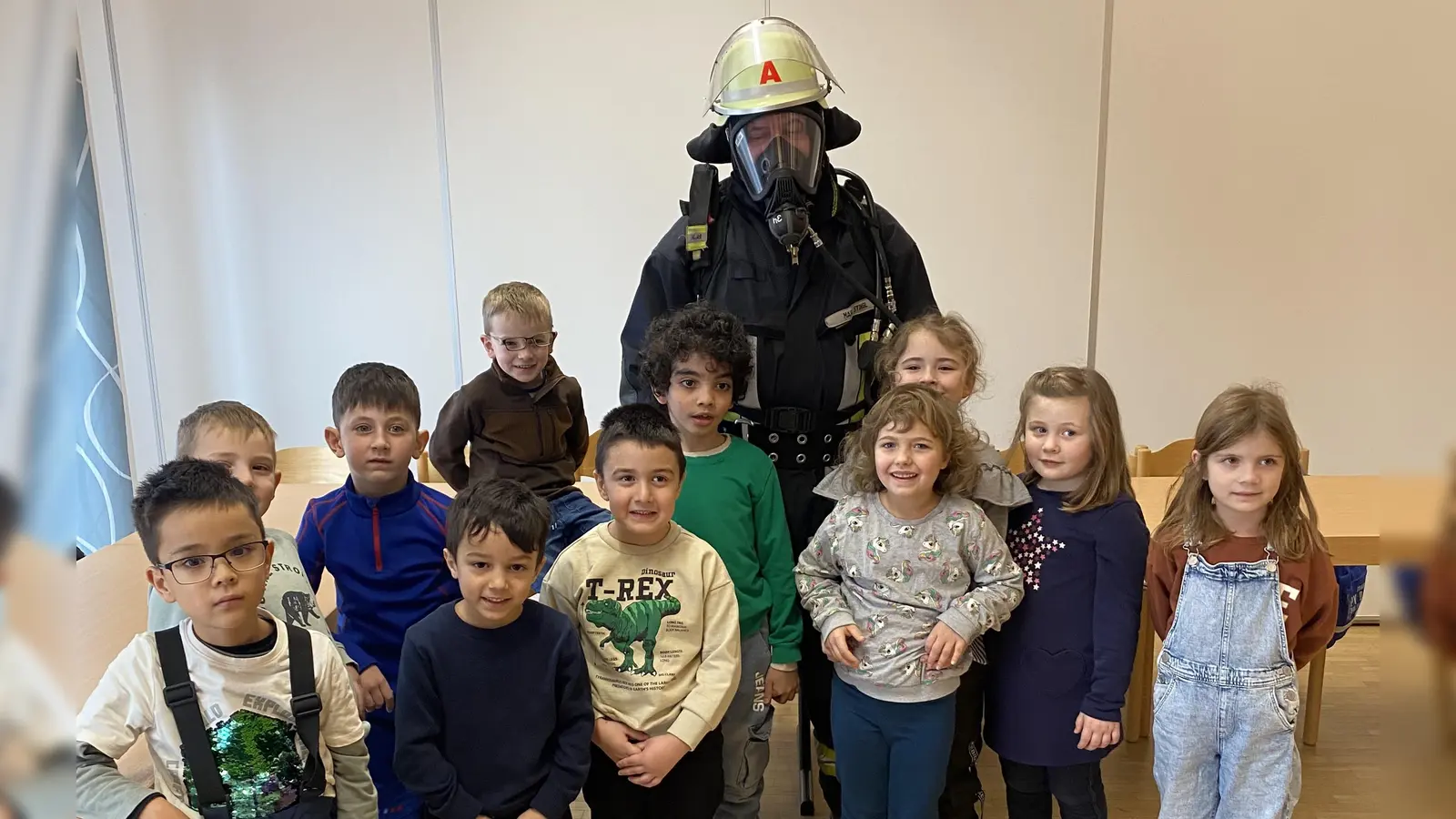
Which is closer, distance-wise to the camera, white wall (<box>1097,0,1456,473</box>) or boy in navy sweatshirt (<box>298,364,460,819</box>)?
boy in navy sweatshirt (<box>298,364,460,819</box>)

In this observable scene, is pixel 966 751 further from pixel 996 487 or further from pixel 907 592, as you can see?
pixel 996 487

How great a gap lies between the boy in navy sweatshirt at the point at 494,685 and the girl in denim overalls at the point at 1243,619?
3.79ft

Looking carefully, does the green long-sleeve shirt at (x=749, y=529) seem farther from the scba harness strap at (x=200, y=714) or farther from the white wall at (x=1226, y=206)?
the white wall at (x=1226, y=206)

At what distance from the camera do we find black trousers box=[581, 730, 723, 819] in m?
1.88

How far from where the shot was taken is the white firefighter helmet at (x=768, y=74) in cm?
222

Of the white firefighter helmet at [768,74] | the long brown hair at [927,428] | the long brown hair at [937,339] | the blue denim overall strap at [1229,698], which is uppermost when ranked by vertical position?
the white firefighter helmet at [768,74]

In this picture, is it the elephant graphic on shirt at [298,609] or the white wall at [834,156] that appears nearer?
the elephant graphic on shirt at [298,609]

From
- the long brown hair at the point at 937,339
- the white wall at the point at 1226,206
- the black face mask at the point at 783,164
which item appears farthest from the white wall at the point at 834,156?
the long brown hair at the point at 937,339

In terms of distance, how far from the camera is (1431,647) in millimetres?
180

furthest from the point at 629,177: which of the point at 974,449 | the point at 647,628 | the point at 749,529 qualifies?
the point at 647,628

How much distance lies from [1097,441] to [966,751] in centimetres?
74

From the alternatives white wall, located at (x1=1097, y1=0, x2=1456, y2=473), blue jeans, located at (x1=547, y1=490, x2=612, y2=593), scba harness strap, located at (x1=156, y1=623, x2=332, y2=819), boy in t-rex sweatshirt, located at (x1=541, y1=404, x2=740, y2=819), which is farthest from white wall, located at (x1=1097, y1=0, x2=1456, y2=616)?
scba harness strap, located at (x1=156, y1=623, x2=332, y2=819)

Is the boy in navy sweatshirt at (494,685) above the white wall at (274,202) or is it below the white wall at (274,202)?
below

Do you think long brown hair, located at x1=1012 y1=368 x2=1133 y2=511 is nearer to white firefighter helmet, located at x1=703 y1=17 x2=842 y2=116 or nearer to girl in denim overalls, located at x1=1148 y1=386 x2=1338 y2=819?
girl in denim overalls, located at x1=1148 y1=386 x2=1338 y2=819
